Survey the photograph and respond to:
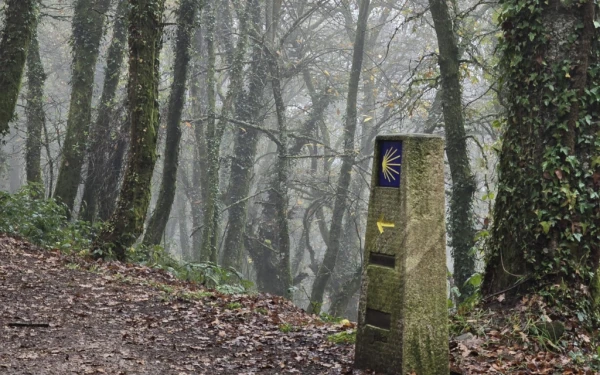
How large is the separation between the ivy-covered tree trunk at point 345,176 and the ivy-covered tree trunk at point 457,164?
715 cm

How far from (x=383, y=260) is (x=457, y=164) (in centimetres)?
628

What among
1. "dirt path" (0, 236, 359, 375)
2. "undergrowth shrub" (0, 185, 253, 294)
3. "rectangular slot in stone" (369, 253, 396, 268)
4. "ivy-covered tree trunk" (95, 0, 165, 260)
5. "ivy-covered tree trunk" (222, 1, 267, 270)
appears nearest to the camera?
"rectangular slot in stone" (369, 253, 396, 268)

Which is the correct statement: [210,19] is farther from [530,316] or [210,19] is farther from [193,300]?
[530,316]

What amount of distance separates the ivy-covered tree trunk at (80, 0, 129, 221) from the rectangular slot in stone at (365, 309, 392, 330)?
1089 centimetres

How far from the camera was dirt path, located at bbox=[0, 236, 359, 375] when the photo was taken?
5727mm

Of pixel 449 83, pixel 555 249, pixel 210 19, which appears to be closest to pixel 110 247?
pixel 449 83

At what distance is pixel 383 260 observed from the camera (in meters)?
5.37

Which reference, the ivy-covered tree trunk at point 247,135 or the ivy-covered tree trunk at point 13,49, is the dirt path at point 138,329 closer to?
the ivy-covered tree trunk at point 13,49

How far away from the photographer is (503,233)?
6.86m

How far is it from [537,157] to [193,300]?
188 inches

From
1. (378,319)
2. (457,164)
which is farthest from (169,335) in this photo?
(457,164)

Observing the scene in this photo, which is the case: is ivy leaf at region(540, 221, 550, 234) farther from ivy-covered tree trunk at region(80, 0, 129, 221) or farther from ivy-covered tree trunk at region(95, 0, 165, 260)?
ivy-covered tree trunk at region(80, 0, 129, 221)

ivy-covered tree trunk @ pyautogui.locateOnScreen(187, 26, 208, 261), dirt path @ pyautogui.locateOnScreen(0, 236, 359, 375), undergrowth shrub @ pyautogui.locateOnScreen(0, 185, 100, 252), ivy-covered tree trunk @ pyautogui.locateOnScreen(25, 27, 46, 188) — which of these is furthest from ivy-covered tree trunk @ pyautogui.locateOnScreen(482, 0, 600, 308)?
ivy-covered tree trunk @ pyautogui.locateOnScreen(187, 26, 208, 261)

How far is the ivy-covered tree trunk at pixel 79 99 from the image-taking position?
14.8 m
